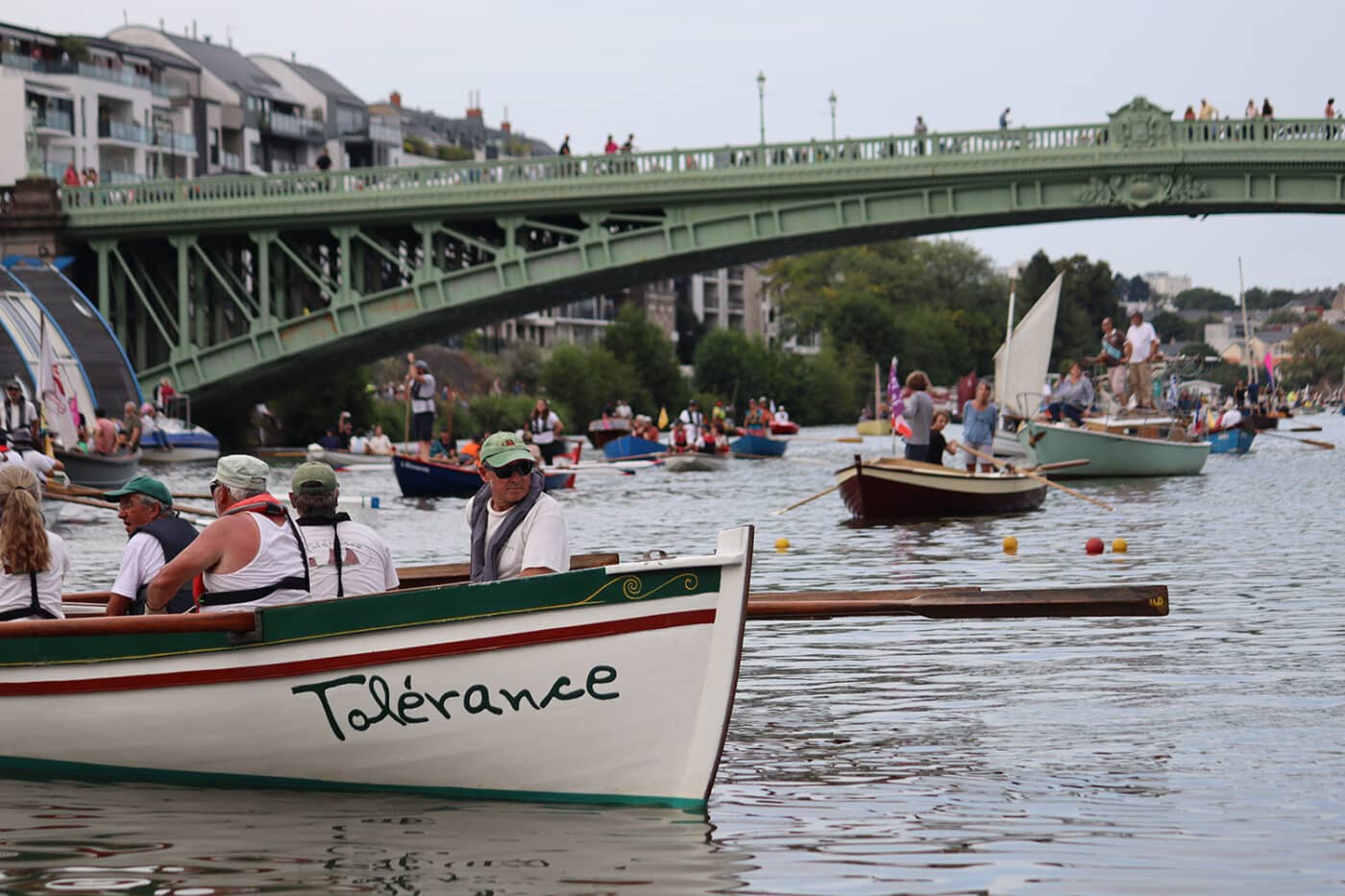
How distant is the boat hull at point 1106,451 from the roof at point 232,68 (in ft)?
261

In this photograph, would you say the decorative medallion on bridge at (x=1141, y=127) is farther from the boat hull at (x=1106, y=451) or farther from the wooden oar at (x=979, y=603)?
the wooden oar at (x=979, y=603)

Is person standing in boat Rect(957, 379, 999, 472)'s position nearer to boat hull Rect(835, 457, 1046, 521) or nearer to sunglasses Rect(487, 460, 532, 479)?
boat hull Rect(835, 457, 1046, 521)

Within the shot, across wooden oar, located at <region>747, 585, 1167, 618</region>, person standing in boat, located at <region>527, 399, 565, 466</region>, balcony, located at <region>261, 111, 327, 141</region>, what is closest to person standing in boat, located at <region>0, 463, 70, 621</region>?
wooden oar, located at <region>747, 585, 1167, 618</region>

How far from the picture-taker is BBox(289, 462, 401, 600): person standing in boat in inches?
406

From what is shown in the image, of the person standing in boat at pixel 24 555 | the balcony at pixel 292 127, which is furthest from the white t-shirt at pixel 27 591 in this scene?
the balcony at pixel 292 127

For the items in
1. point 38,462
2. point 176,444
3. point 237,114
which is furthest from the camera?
point 237,114

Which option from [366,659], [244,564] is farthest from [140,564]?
[366,659]

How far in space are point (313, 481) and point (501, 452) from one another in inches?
37.9

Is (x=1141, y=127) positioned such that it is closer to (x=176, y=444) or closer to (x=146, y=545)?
(x=176, y=444)

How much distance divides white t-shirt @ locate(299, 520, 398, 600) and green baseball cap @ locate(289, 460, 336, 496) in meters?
0.21

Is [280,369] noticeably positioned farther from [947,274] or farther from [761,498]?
[947,274]

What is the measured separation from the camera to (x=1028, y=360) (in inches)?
1618

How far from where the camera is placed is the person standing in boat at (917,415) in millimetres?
27742

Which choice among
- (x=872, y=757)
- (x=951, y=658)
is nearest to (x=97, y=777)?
(x=872, y=757)
